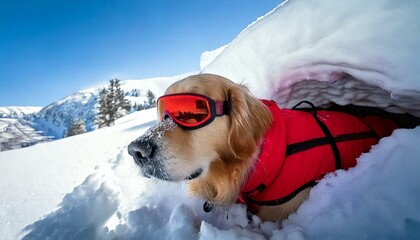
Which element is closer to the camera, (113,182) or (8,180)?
(113,182)

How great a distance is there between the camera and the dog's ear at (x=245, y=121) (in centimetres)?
206

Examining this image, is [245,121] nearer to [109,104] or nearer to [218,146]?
[218,146]

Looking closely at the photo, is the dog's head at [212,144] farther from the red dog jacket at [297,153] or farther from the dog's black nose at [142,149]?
the red dog jacket at [297,153]

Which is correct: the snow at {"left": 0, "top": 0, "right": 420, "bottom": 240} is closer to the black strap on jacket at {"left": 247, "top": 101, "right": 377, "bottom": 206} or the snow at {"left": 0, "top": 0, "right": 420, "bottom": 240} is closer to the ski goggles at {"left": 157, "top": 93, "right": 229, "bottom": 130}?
the black strap on jacket at {"left": 247, "top": 101, "right": 377, "bottom": 206}

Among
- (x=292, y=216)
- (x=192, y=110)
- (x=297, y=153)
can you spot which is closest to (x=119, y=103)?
(x=192, y=110)

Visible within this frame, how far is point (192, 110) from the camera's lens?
2006 millimetres

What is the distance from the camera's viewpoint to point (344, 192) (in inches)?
66.7

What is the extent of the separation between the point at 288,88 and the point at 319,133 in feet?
2.57

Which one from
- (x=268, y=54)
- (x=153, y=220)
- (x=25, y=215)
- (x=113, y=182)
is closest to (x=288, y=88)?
(x=268, y=54)

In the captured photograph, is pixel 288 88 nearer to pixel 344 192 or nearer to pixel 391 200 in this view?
pixel 344 192

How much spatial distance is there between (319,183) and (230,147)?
70 cm

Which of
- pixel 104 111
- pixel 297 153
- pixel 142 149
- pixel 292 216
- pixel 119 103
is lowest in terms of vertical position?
pixel 104 111

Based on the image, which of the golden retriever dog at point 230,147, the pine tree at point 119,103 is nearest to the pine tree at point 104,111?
the pine tree at point 119,103

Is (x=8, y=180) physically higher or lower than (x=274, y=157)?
lower
